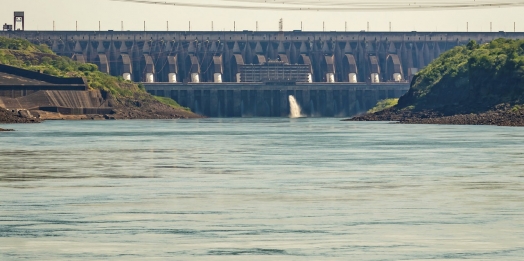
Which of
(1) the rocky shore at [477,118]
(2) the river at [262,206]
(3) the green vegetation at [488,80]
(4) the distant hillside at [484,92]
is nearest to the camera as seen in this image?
(2) the river at [262,206]

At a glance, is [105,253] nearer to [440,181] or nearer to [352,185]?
[352,185]

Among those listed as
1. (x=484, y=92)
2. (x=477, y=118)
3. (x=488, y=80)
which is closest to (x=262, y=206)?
(x=477, y=118)

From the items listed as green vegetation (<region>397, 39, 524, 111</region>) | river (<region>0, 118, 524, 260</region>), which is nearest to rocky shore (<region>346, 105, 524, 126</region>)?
green vegetation (<region>397, 39, 524, 111</region>)

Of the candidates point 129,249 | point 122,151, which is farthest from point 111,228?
point 122,151

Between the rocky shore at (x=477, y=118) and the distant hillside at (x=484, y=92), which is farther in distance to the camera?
the distant hillside at (x=484, y=92)

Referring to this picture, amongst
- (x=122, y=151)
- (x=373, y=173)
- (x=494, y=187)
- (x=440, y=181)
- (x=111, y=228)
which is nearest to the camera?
(x=111, y=228)

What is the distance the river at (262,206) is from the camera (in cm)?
3391

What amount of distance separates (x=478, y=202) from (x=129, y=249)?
53.4 ft

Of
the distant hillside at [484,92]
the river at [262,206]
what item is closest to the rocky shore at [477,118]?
the distant hillside at [484,92]

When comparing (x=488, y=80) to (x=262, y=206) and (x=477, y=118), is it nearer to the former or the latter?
(x=477, y=118)

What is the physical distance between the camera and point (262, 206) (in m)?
44.8

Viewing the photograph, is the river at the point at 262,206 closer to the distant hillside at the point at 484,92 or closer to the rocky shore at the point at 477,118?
the rocky shore at the point at 477,118

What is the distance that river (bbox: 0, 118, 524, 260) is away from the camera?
33.9 m

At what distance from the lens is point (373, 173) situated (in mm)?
62250
